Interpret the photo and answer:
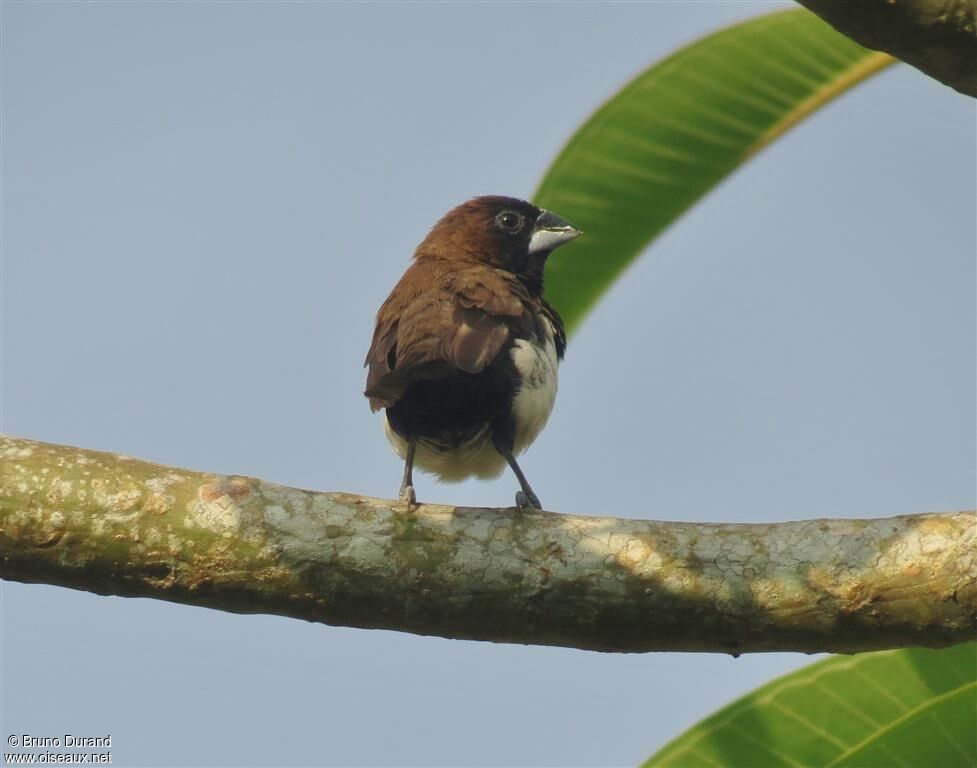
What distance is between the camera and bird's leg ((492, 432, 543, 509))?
421cm

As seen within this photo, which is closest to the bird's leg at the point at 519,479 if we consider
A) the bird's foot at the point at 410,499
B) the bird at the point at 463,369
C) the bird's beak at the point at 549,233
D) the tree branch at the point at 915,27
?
the bird at the point at 463,369

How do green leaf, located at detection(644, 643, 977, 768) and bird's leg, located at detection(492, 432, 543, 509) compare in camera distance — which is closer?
green leaf, located at detection(644, 643, 977, 768)

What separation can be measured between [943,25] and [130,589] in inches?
84.5

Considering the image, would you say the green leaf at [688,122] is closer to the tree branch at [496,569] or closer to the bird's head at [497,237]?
the bird's head at [497,237]

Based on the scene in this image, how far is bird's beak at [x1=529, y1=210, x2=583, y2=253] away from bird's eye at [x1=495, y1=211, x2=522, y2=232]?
0.11 meters

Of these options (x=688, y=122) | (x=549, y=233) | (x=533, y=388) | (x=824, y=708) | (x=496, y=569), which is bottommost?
(x=824, y=708)

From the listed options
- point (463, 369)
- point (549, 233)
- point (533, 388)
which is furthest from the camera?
point (549, 233)

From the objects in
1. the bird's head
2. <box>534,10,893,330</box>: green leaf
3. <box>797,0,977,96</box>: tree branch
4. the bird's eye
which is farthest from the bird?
<box>797,0,977,96</box>: tree branch

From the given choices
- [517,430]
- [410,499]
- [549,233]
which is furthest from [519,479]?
[549,233]

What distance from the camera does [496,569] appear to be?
3.16 metres

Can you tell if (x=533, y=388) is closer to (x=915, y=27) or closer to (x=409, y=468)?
(x=409, y=468)

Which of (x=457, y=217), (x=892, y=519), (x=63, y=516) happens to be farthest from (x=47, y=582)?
(x=457, y=217)

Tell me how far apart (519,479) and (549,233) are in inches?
60.1

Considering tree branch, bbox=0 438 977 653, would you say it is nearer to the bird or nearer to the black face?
the bird
